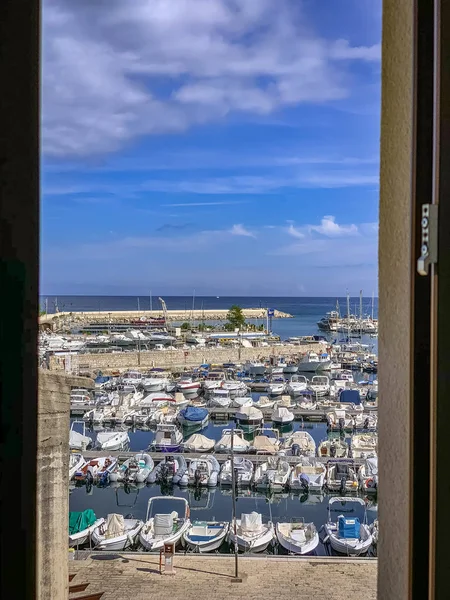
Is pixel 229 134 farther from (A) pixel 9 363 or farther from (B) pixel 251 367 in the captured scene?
(B) pixel 251 367

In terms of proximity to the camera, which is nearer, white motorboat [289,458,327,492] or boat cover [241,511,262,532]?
boat cover [241,511,262,532]

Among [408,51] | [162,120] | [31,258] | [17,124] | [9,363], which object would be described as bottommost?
[9,363]

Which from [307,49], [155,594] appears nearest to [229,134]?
[307,49]

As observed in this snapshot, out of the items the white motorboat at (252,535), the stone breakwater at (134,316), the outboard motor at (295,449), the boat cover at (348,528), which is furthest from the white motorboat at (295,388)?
the stone breakwater at (134,316)

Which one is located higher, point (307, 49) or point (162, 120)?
point (162, 120)

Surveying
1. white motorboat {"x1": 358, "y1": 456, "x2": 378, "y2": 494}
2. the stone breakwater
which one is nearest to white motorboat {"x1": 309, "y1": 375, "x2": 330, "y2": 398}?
white motorboat {"x1": 358, "y1": 456, "x2": 378, "y2": 494}

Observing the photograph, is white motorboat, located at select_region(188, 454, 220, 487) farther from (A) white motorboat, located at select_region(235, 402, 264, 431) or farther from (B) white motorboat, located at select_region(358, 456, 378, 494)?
(A) white motorboat, located at select_region(235, 402, 264, 431)

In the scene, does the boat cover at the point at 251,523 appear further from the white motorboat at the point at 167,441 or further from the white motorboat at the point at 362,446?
the white motorboat at the point at 167,441
